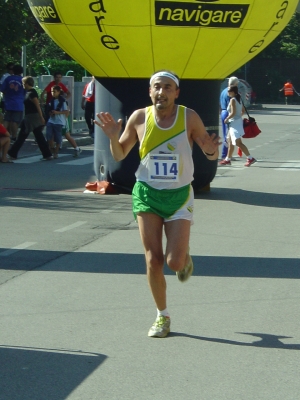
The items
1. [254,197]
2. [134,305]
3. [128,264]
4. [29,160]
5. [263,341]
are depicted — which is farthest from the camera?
[29,160]

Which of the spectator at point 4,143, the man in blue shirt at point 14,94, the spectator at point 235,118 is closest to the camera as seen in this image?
the spectator at point 4,143

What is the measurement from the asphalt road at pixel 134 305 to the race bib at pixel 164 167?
3.71 feet

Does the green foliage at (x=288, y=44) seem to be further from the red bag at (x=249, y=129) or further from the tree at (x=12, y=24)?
the red bag at (x=249, y=129)

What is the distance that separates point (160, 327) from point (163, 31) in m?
6.93

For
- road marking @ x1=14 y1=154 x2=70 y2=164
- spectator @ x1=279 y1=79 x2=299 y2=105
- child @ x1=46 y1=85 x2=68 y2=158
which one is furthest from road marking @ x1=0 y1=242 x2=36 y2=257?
spectator @ x1=279 y1=79 x2=299 y2=105

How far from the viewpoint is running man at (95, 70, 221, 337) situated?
19.9ft

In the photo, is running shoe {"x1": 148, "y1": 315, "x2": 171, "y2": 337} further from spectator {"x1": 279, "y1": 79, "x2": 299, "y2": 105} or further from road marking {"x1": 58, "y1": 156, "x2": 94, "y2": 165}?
spectator {"x1": 279, "y1": 79, "x2": 299, "y2": 105}

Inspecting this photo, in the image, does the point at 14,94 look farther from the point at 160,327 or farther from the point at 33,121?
the point at 160,327

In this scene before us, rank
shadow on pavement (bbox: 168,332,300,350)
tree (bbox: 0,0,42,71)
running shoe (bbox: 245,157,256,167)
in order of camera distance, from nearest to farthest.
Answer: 1. shadow on pavement (bbox: 168,332,300,350)
2. running shoe (bbox: 245,157,256,167)
3. tree (bbox: 0,0,42,71)

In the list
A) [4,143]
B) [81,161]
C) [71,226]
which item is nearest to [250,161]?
[81,161]

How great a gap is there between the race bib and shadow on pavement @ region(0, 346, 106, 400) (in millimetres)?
1340

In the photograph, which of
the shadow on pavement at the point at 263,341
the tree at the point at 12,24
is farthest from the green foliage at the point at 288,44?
the shadow on pavement at the point at 263,341

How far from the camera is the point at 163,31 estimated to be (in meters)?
12.2

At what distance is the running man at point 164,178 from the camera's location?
6.08 m
